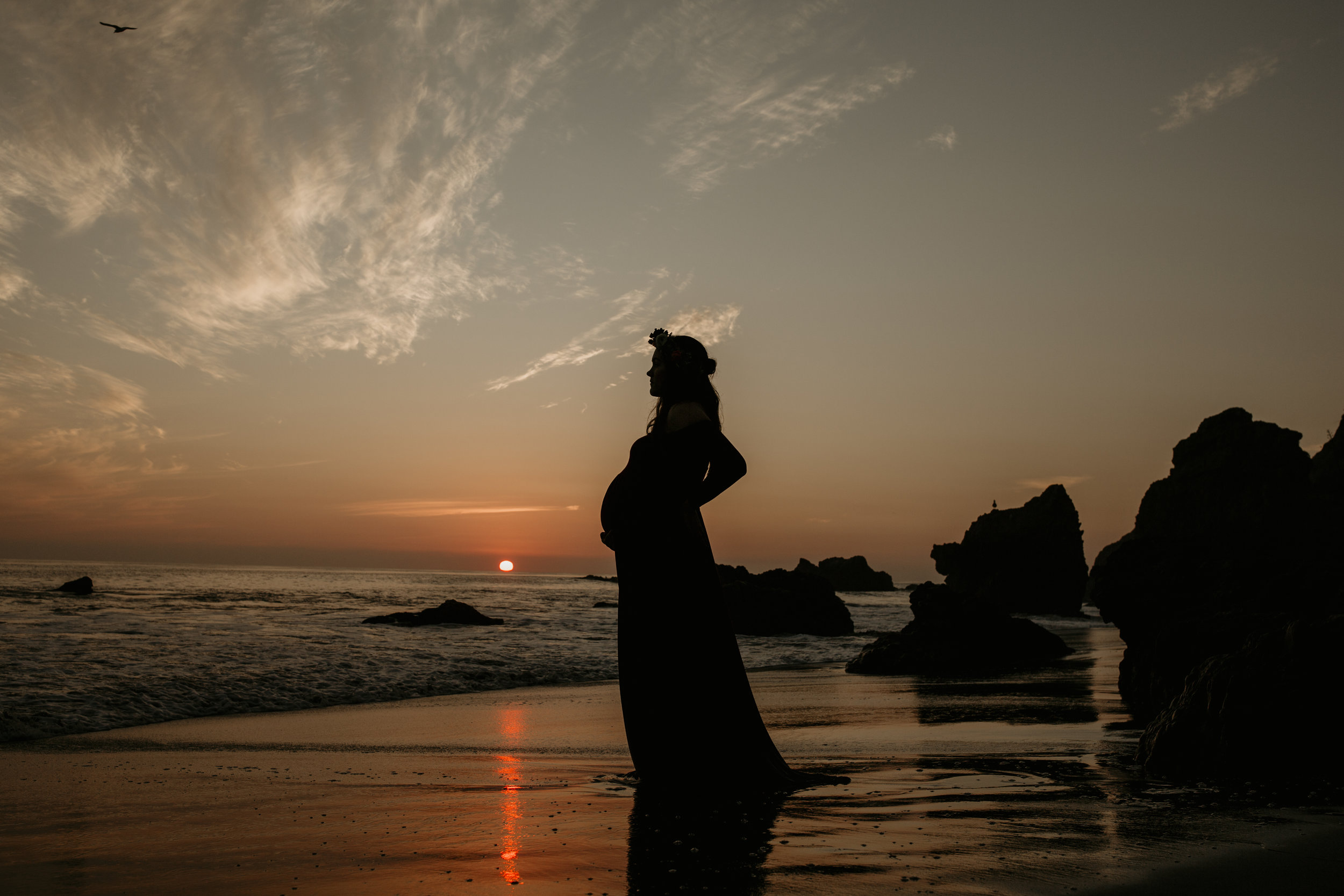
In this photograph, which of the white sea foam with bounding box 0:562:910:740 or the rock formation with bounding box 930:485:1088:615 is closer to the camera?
the white sea foam with bounding box 0:562:910:740

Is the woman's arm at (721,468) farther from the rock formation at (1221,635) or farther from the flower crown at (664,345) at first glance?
the rock formation at (1221,635)

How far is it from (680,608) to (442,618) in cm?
2495

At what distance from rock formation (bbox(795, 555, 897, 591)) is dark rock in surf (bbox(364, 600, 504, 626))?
324ft

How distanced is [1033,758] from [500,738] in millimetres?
4735

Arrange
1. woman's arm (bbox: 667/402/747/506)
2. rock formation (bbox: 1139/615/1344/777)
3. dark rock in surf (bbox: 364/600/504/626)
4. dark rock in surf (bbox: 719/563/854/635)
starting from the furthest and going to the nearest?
dark rock in surf (bbox: 719/563/854/635) → dark rock in surf (bbox: 364/600/504/626) → rock formation (bbox: 1139/615/1344/777) → woman's arm (bbox: 667/402/747/506)

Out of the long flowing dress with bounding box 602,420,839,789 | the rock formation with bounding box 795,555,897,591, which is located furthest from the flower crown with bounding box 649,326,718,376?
the rock formation with bounding box 795,555,897,591

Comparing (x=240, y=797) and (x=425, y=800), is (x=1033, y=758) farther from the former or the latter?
(x=240, y=797)

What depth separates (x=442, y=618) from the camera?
2784cm

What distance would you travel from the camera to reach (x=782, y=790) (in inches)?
180

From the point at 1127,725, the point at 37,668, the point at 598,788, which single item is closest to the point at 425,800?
the point at 598,788

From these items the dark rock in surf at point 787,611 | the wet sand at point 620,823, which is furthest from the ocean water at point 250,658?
the wet sand at point 620,823

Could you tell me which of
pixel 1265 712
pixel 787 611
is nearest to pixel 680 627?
pixel 1265 712

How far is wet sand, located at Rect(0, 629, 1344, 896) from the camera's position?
2971 mm

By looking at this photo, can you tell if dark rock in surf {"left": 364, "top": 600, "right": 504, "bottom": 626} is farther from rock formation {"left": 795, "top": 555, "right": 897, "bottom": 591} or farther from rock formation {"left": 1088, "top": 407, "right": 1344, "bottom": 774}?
rock formation {"left": 795, "top": 555, "right": 897, "bottom": 591}
